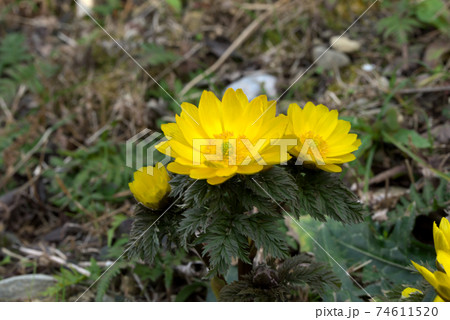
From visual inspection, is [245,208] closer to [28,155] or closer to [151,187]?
[151,187]

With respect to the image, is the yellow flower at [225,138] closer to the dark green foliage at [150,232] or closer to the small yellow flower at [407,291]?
the dark green foliage at [150,232]

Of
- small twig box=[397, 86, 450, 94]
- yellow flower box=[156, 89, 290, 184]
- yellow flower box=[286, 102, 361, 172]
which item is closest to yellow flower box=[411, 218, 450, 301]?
yellow flower box=[286, 102, 361, 172]

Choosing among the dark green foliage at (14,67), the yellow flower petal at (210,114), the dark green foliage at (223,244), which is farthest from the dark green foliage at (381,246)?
the dark green foliage at (14,67)

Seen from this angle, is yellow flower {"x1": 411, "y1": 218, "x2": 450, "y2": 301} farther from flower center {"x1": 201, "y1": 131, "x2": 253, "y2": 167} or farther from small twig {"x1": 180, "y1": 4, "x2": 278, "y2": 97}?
small twig {"x1": 180, "y1": 4, "x2": 278, "y2": 97}

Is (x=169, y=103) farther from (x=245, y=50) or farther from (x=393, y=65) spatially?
(x=393, y=65)

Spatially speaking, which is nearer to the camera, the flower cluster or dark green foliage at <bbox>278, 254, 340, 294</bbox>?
the flower cluster

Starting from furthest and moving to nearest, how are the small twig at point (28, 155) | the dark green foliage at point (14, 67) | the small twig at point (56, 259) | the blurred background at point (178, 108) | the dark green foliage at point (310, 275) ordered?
1. the dark green foliage at point (14, 67)
2. the small twig at point (28, 155)
3. the small twig at point (56, 259)
4. the blurred background at point (178, 108)
5. the dark green foliage at point (310, 275)

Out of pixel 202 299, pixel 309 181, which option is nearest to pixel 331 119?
pixel 309 181
